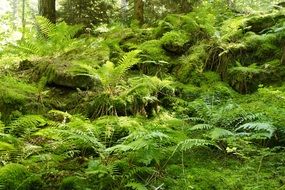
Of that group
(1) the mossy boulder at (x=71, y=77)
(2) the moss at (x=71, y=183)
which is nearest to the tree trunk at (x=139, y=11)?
(1) the mossy boulder at (x=71, y=77)

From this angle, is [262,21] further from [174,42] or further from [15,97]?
[15,97]

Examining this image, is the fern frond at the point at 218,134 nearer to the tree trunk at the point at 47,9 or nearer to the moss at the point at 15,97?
the moss at the point at 15,97

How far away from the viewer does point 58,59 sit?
6062mm

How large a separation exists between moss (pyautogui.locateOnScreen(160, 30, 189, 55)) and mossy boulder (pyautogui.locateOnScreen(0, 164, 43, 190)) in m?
4.07

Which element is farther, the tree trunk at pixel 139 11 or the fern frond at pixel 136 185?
the tree trunk at pixel 139 11

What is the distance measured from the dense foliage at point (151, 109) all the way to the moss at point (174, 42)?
22mm

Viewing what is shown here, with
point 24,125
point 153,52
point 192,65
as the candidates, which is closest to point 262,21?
point 192,65

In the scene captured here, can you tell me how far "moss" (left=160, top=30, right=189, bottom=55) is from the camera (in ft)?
21.6

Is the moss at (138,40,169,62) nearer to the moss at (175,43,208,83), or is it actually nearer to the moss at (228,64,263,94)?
the moss at (175,43,208,83)

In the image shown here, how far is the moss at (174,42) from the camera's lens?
21.6 feet

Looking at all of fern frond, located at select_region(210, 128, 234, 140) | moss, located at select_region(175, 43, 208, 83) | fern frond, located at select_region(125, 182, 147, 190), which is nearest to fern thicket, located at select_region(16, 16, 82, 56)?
moss, located at select_region(175, 43, 208, 83)

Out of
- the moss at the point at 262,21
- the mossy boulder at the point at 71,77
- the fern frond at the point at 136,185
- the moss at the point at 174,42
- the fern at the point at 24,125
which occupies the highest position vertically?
the moss at the point at 262,21

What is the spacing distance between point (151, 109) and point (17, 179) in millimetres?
2447

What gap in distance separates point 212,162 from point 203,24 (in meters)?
3.93
